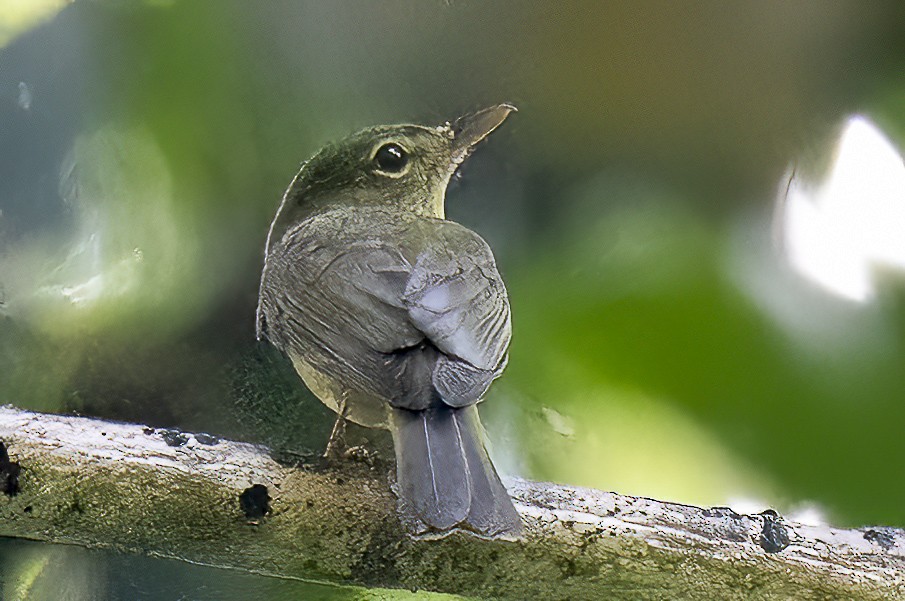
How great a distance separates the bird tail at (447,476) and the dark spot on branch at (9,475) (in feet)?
1.63

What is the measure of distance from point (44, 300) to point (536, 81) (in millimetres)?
834

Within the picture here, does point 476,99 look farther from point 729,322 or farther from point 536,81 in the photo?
point 729,322

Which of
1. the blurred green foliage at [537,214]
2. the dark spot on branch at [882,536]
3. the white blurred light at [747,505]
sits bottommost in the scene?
the dark spot on branch at [882,536]

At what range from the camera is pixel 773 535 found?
1.21m

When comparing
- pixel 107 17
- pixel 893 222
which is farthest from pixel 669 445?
pixel 107 17

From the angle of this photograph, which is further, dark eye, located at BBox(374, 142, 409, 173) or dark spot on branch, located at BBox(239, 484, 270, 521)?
dark eye, located at BBox(374, 142, 409, 173)

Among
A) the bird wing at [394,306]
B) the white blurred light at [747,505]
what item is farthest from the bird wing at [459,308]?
the white blurred light at [747,505]

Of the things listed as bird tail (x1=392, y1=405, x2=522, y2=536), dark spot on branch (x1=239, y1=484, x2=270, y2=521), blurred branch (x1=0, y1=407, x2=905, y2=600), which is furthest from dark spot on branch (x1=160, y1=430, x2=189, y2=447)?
bird tail (x1=392, y1=405, x2=522, y2=536)

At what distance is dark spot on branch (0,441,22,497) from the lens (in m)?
1.09

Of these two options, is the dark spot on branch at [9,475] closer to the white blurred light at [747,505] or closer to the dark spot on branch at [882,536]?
the white blurred light at [747,505]

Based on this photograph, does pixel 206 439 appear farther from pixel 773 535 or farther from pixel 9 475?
pixel 773 535

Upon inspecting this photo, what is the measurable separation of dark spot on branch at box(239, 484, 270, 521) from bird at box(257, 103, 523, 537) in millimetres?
155

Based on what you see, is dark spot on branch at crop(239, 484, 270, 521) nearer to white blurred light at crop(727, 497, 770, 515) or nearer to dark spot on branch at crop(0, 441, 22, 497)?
dark spot on branch at crop(0, 441, 22, 497)

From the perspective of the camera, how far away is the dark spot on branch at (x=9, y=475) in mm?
1088
